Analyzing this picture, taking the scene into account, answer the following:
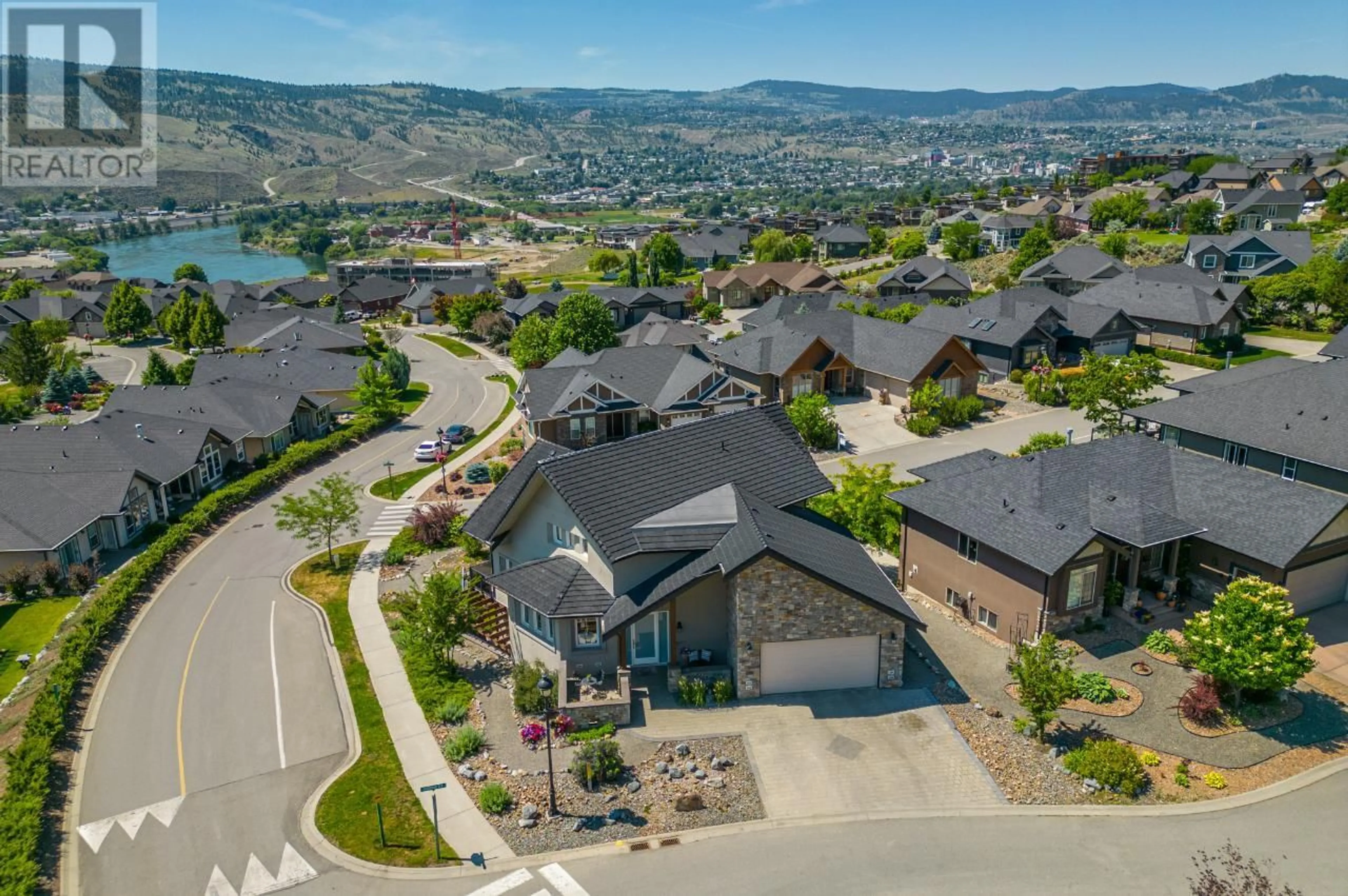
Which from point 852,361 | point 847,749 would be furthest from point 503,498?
point 852,361

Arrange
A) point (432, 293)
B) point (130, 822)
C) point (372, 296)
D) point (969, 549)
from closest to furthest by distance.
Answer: point (130, 822) < point (969, 549) < point (432, 293) < point (372, 296)

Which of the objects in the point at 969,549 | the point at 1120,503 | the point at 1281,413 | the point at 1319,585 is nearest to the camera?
the point at 1319,585

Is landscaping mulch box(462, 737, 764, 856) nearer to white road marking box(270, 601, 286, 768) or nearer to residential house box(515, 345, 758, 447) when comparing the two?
white road marking box(270, 601, 286, 768)

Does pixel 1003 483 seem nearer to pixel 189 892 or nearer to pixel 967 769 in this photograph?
pixel 967 769

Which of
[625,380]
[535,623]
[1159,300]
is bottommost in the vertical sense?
[535,623]

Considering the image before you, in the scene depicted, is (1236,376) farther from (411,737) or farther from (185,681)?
(185,681)

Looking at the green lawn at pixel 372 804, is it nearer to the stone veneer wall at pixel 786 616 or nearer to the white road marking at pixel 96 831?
the white road marking at pixel 96 831

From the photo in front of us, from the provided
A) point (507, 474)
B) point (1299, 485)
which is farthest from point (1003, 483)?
point (507, 474)
